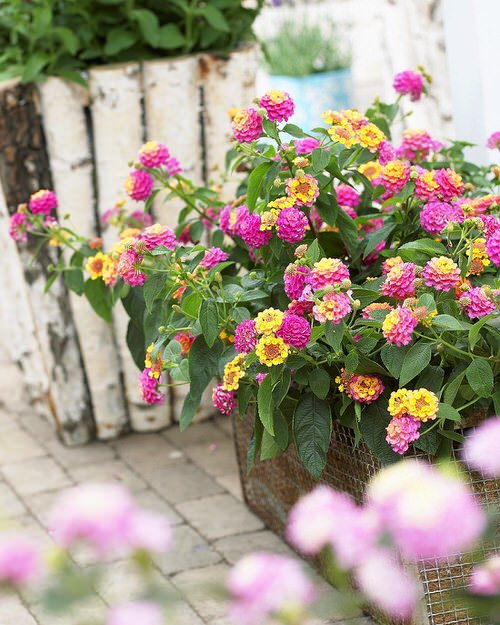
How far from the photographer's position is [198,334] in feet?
5.96

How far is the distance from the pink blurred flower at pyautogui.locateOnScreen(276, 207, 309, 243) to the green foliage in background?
397cm

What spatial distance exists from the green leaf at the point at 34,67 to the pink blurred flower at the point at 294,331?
1.26 m

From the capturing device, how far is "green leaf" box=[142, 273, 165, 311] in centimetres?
180

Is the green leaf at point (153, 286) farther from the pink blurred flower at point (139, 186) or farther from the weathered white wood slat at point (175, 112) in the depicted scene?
the weathered white wood slat at point (175, 112)

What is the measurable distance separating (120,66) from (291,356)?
1221 millimetres

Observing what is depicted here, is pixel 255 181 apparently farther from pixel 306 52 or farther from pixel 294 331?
pixel 306 52

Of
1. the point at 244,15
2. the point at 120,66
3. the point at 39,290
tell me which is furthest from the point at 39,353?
the point at 244,15

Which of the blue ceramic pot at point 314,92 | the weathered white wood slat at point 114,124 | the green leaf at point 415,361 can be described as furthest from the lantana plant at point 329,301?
the blue ceramic pot at point 314,92

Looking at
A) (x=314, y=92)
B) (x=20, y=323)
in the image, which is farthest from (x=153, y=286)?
(x=314, y=92)

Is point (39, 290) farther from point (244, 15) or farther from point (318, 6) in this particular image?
point (318, 6)

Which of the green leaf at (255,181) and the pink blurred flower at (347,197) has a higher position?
the green leaf at (255,181)

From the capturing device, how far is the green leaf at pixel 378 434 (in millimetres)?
1694

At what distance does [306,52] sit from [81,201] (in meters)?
3.25

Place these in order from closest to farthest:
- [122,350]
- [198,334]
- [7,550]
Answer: [7,550] → [198,334] → [122,350]
